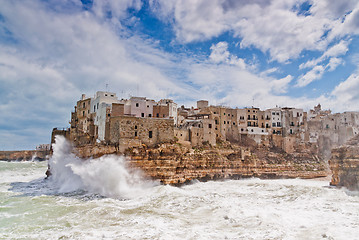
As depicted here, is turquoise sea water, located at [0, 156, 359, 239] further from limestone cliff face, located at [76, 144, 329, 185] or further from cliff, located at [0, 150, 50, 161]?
cliff, located at [0, 150, 50, 161]

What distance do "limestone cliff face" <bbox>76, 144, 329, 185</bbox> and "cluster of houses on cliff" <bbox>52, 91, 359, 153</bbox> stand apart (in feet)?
5.22

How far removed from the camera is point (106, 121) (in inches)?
1225

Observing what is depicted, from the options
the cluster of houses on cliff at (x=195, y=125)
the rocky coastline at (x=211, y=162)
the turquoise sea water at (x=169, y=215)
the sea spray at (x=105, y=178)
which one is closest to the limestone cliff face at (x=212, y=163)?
the rocky coastline at (x=211, y=162)

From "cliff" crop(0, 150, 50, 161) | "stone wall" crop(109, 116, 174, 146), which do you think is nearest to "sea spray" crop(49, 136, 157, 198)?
"stone wall" crop(109, 116, 174, 146)

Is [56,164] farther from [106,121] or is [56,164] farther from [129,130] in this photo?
[129,130]

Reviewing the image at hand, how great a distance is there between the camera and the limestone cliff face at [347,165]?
75.4ft

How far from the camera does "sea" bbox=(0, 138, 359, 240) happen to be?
13.0 metres

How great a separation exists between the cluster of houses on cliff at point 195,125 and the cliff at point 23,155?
4354cm

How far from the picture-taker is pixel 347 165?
23734 mm

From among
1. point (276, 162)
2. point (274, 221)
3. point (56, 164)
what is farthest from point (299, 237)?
point (276, 162)

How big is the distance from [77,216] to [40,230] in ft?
9.41

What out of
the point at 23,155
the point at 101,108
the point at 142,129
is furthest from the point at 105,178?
the point at 23,155

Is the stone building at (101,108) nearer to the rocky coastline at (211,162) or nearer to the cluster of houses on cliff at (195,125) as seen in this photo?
the cluster of houses on cliff at (195,125)

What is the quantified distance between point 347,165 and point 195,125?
2124 cm
